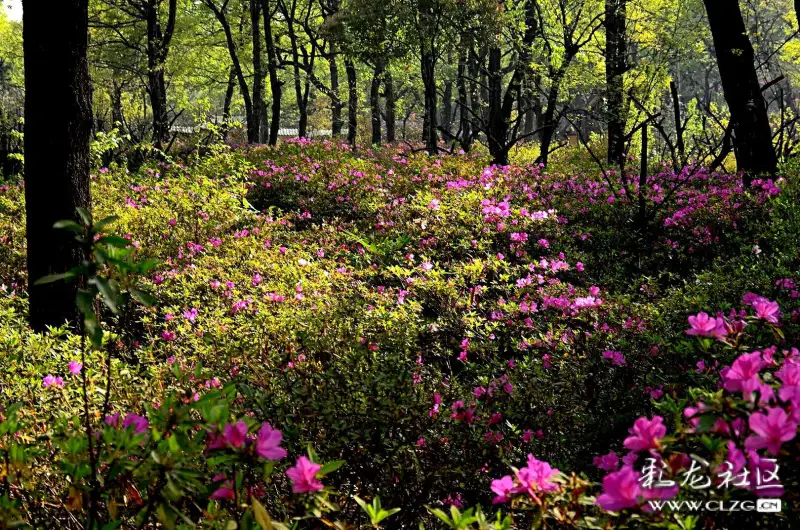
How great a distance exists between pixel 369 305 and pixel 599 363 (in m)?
1.64

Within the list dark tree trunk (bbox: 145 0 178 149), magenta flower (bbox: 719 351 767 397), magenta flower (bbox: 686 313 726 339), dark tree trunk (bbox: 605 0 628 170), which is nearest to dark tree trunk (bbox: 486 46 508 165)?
dark tree trunk (bbox: 605 0 628 170)

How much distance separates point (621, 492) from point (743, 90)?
8.12 metres

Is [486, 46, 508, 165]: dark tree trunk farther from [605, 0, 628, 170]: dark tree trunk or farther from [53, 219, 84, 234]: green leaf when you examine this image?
[53, 219, 84, 234]: green leaf

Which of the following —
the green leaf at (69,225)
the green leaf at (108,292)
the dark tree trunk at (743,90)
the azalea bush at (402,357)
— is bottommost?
the azalea bush at (402,357)

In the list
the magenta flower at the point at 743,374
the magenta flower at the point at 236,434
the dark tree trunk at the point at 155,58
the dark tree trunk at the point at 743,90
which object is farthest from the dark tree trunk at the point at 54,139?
the dark tree trunk at the point at 155,58

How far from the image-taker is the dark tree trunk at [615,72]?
1118 cm

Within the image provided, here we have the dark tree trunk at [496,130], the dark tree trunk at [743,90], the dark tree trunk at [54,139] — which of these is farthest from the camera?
the dark tree trunk at [496,130]

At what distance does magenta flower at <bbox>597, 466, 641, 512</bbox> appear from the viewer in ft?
3.59

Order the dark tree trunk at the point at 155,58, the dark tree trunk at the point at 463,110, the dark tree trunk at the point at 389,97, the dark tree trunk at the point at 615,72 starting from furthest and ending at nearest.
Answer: the dark tree trunk at the point at 389,97 → the dark tree trunk at the point at 155,58 → the dark tree trunk at the point at 463,110 → the dark tree trunk at the point at 615,72

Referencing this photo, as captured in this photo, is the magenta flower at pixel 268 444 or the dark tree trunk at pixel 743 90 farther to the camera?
the dark tree trunk at pixel 743 90

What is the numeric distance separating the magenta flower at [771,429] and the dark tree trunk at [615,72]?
34.0 feet

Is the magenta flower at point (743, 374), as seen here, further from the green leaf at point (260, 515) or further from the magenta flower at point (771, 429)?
the green leaf at point (260, 515)

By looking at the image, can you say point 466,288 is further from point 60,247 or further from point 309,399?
point 60,247

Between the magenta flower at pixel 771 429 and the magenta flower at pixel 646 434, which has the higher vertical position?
the magenta flower at pixel 771 429
